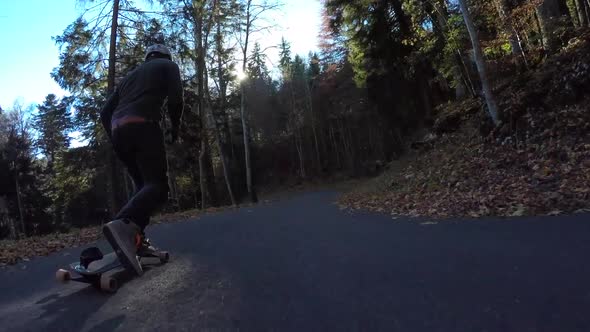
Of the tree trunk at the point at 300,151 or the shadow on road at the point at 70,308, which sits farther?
the tree trunk at the point at 300,151

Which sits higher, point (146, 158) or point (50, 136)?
point (50, 136)

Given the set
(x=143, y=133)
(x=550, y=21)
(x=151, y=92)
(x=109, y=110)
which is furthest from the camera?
(x=550, y=21)

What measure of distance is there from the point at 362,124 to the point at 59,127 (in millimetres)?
29303

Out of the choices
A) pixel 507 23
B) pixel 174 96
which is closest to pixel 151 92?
pixel 174 96

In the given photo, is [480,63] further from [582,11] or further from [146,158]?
[146,158]

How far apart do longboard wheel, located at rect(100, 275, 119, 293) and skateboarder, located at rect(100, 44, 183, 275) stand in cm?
25

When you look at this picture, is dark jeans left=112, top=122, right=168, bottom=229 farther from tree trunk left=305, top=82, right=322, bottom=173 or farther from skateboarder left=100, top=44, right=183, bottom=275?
tree trunk left=305, top=82, right=322, bottom=173

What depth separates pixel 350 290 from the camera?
2.47 metres

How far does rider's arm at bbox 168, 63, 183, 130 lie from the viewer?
11.9 ft

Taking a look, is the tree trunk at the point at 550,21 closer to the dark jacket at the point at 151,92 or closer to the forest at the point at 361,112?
the forest at the point at 361,112

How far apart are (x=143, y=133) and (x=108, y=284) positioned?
1.36 m

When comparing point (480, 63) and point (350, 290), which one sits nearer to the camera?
point (350, 290)

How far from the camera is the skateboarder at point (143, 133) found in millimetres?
3230

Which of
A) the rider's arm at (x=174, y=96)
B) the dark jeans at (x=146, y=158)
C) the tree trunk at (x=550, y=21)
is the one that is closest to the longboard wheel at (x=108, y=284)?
the dark jeans at (x=146, y=158)
